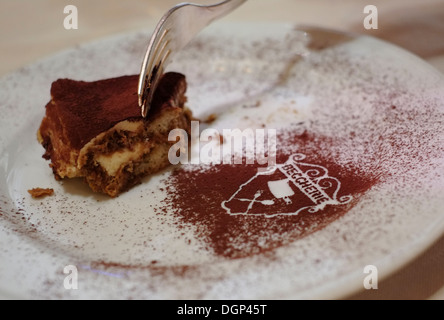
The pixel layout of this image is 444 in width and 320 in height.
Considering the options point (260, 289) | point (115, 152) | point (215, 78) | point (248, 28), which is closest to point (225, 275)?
point (260, 289)

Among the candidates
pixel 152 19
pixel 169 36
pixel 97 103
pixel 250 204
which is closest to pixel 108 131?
pixel 97 103

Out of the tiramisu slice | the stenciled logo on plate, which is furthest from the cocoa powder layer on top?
the stenciled logo on plate

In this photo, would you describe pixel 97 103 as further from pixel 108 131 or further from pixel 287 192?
pixel 287 192

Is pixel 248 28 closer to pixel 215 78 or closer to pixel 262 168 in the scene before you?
pixel 215 78

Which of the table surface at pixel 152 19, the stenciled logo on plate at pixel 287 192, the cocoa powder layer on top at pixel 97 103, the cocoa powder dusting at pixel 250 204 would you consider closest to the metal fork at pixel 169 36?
the cocoa powder layer on top at pixel 97 103

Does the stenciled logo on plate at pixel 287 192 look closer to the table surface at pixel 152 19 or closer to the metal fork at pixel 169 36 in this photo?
the metal fork at pixel 169 36

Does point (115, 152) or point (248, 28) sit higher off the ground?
point (248, 28)
